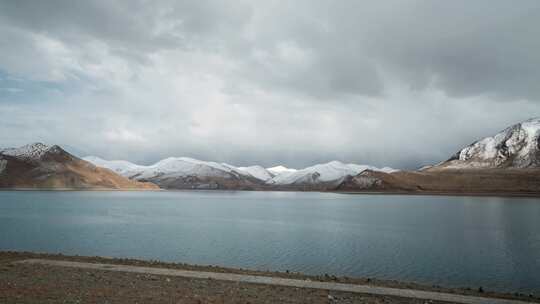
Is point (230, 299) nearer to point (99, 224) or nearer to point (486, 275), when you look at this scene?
point (486, 275)

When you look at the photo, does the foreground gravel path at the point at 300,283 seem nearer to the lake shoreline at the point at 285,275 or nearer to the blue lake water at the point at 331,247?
the lake shoreline at the point at 285,275

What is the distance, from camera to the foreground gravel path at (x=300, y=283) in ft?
71.0

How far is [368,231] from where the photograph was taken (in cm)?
6322

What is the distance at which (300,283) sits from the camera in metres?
24.4

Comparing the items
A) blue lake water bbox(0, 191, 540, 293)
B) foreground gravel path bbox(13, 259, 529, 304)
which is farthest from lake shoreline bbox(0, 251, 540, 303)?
blue lake water bbox(0, 191, 540, 293)

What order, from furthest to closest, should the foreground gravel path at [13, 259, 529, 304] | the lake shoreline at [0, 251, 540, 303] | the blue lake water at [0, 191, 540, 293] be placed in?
1. the blue lake water at [0, 191, 540, 293]
2. the lake shoreline at [0, 251, 540, 303]
3. the foreground gravel path at [13, 259, 529, 304]

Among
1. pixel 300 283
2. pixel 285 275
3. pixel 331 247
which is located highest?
pixel 300 283

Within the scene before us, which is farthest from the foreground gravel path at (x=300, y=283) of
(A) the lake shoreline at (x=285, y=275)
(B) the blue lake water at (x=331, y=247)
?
(B) the blue lake water at (x=331, y=247)

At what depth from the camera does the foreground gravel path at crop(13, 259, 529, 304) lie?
2164 centimetres

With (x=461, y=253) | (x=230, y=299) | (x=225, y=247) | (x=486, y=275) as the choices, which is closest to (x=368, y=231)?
(x=461, y=253)

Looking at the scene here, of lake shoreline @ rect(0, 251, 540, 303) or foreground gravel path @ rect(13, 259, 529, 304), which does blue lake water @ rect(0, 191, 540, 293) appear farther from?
foreground gravel path @ rect(13, 259, 529, 304)

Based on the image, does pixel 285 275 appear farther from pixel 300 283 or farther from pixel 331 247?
pixel 331 247

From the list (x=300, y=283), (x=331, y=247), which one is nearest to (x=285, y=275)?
(x=300, y=283)

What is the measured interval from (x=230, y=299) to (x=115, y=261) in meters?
16.1
